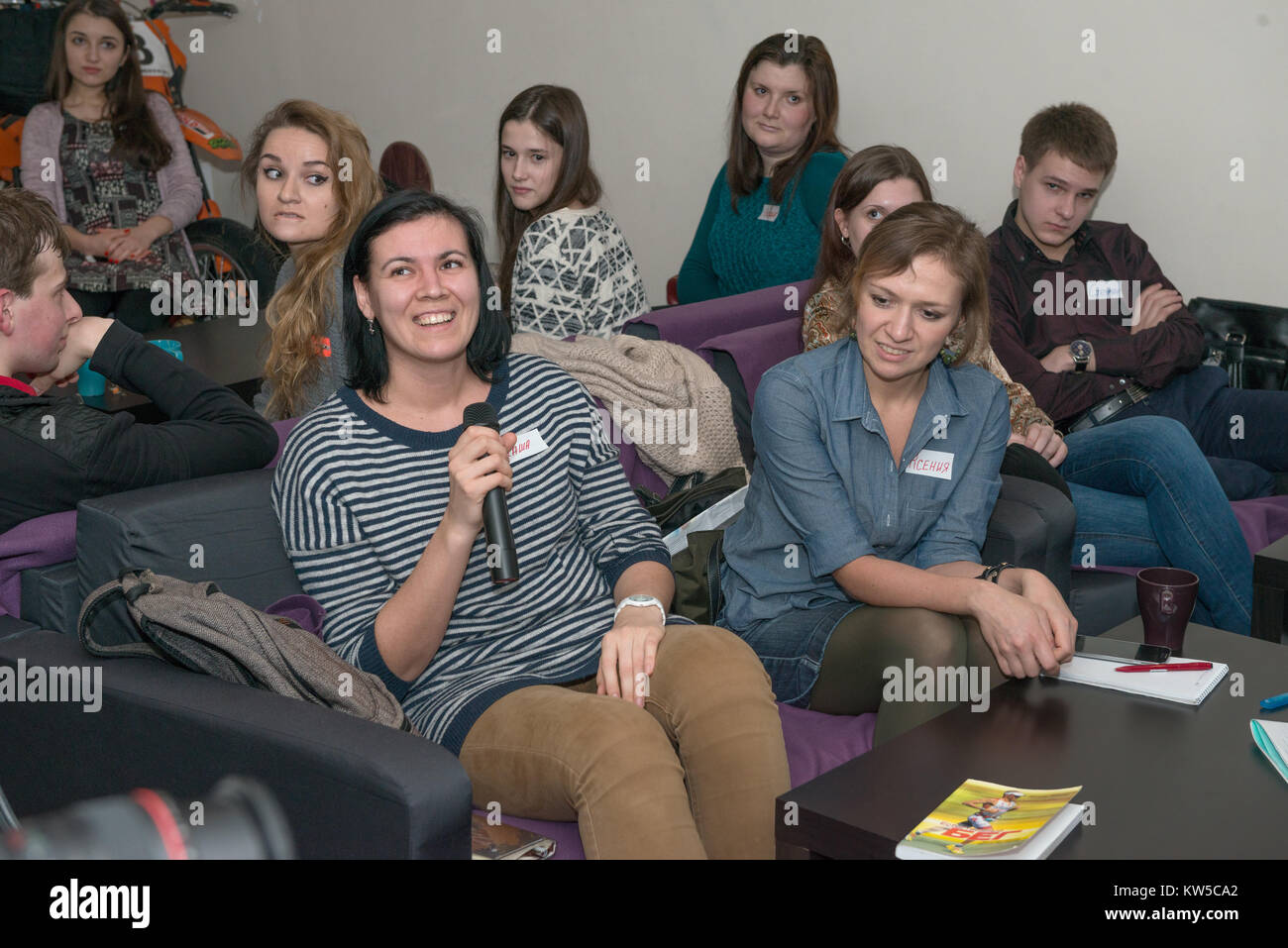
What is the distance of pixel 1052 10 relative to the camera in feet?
11.8

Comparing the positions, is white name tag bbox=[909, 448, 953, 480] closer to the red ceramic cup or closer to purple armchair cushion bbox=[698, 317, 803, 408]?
the red ceramic cup

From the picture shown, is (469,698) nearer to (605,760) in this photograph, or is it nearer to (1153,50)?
(605,760)

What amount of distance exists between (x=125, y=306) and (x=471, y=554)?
10.6ft

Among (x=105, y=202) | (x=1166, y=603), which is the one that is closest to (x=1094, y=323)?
(x=1166, y=603)

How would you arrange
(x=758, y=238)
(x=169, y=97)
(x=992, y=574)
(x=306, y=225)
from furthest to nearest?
(x=169, y=97)
(x=758, y=238)
(x=306, y=225)
(x=992, y=574)

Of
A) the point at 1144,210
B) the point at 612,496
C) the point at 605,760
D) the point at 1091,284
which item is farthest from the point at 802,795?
the point at 1144,210

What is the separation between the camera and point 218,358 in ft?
10.5

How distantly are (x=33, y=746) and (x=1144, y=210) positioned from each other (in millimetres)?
3105

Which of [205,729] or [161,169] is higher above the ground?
[161,169]

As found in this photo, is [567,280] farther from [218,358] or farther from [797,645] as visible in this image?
[797,645]

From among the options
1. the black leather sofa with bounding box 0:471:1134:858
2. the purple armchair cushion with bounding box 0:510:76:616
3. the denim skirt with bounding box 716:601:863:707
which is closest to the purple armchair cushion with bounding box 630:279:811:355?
the denim skirt with bounding box 716:601:863:707

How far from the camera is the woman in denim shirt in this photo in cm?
194

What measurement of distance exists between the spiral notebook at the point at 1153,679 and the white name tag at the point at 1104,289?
5.66ft

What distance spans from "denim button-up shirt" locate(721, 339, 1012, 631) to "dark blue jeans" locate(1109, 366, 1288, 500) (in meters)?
1.09
